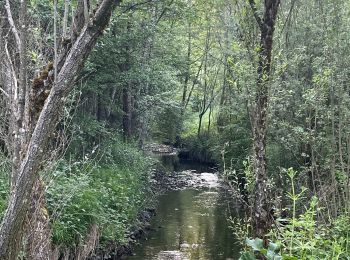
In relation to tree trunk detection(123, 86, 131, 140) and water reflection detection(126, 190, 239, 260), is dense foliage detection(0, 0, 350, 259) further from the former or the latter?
water reflection detection(126, 190, 239, 260)

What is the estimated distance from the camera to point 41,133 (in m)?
3.46

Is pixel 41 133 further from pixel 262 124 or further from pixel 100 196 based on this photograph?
pixel 100 196

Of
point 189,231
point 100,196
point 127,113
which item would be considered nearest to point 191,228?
point 189,231

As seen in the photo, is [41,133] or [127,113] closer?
[41,133]

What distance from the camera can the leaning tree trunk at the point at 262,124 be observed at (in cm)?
659

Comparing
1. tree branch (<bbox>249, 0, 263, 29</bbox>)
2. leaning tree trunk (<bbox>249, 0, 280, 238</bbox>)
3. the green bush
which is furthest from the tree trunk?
leaning tree trunk (<bbox>249, 0, 280, 238</bbox>)

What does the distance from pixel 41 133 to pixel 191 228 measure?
919 cm

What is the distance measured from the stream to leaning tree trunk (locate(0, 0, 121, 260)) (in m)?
6.15

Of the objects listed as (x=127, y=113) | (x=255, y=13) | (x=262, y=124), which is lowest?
(x=262, y=124)

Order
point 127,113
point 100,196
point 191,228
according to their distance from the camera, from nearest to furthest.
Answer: point 100,196, point 191,228, point 127,113

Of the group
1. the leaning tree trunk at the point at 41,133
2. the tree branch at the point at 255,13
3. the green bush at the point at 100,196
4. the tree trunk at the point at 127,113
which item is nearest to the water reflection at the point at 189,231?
the green bush at the point at 100,196

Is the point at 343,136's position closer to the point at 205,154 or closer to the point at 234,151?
the point at 234,151

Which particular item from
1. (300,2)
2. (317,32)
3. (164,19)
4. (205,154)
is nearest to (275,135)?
(317,32)

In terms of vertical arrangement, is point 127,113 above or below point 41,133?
above
